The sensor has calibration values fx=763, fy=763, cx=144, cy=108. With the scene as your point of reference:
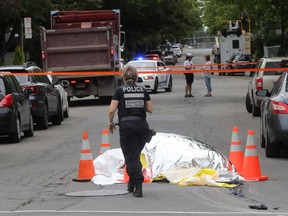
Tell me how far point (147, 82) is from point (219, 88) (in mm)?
5293

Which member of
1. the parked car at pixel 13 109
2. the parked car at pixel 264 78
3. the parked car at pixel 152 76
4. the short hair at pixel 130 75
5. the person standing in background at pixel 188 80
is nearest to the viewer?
the short hair at pixel 130 75

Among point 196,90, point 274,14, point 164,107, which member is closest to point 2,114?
point 164,107

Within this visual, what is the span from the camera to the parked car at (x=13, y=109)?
16578 mm

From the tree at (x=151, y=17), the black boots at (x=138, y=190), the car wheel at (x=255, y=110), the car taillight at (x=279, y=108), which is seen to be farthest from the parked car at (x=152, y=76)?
the tree at (x=151, y=17)

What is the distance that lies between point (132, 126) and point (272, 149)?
15.0 ft

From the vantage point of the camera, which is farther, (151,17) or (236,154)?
(151,17)

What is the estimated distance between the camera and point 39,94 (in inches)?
779

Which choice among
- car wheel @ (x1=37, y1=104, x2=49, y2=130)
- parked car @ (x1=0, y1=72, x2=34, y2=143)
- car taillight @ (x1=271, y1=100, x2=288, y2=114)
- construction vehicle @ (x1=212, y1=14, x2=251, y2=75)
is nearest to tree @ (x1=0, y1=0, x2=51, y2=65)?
car wheel @ (x1=37, y1=104, x2=49, y2=130)

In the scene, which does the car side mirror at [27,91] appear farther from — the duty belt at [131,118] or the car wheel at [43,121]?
the duty belt at [131,118]

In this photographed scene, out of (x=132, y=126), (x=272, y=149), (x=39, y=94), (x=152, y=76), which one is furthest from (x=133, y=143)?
(x=152, y=76)

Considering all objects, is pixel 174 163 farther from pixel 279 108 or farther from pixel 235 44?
pixel 235 44

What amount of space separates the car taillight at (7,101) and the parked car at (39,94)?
230cm

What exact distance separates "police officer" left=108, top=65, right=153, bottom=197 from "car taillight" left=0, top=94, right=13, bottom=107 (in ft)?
23.5

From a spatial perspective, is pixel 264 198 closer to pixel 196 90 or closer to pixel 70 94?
pixel 70 94
